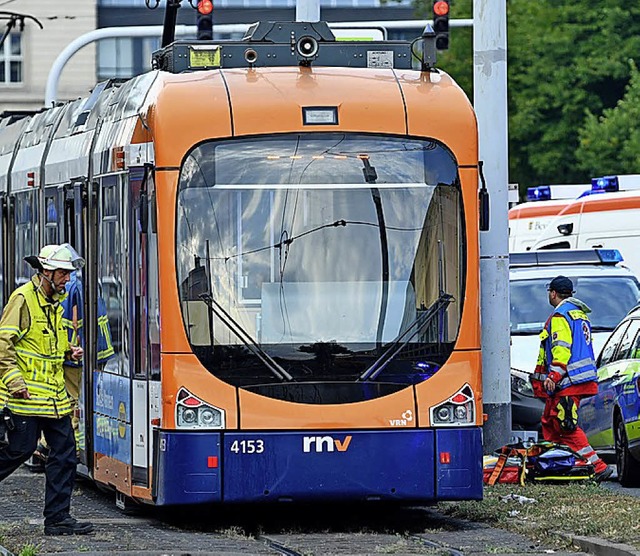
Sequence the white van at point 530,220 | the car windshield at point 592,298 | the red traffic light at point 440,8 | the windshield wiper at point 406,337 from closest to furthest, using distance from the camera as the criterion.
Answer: the windshield wiper at point 406,337 → the red traffic light at point 440,8 → the car windshield at point 592,298 → the white van at point 530,220

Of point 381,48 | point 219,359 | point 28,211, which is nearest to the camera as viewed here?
point 219,359

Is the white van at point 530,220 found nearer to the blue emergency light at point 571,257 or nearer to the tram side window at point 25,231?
the blue emergency light at point 571,257

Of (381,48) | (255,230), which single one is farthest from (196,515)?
(381,48)

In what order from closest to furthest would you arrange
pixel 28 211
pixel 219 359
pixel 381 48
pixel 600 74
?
pixel 219 359 < pixel 381 48 < pixel 28 211 < pixel 600 74

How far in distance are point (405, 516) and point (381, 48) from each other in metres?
3.25

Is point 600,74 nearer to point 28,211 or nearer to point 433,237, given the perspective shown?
point 28,211

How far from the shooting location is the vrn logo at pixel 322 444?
38.1ft

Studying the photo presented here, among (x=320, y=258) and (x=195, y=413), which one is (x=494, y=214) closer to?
(x=320, y=258)

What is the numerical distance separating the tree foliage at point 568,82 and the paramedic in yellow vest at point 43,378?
32437 mm

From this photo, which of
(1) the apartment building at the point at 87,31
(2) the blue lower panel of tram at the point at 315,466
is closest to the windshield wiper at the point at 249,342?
(2) the blue lower panel of tram at the point at 315,466

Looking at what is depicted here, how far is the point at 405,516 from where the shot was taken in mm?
13078

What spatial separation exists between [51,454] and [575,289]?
9960mm

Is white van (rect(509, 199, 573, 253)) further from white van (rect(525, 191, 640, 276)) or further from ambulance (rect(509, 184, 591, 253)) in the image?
white van (rect(525, 191, 640, 276))

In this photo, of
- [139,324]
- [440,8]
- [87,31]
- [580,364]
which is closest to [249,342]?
[139,324]
